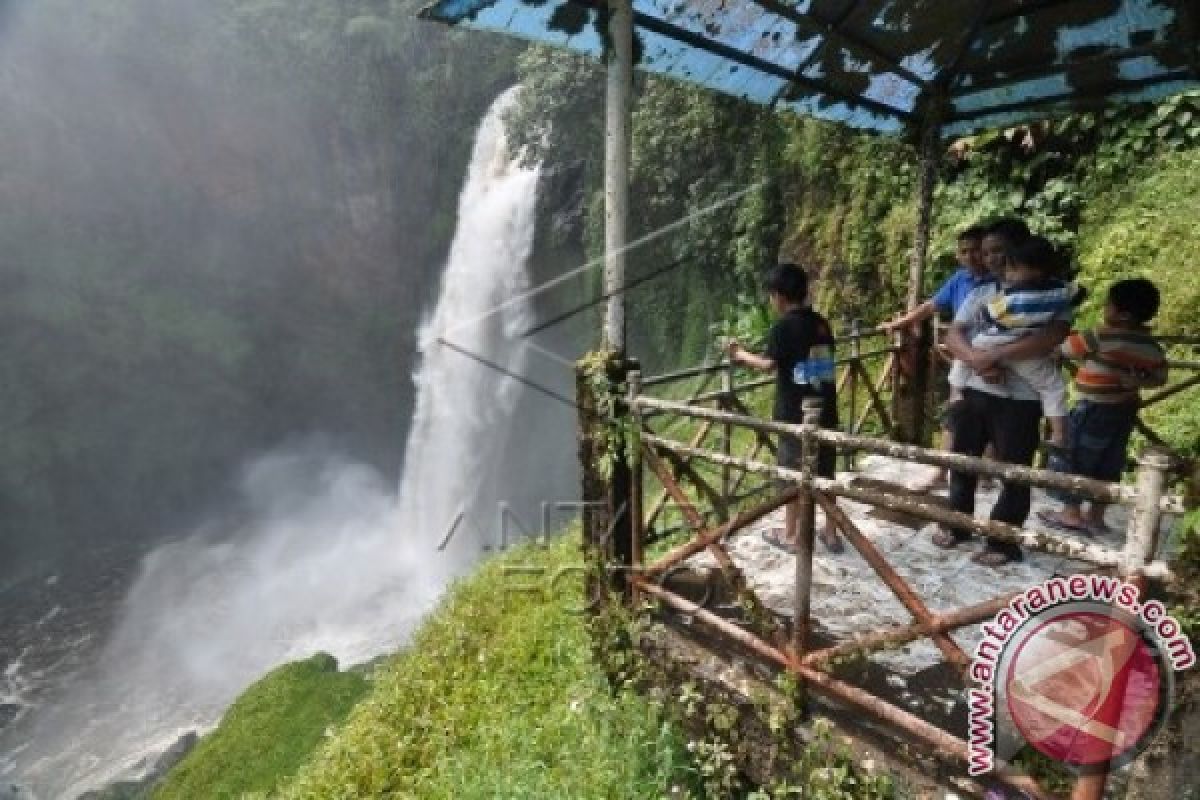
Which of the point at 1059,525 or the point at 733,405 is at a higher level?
the point at 733,405

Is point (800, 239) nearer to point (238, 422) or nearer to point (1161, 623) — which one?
point (1161, 623)

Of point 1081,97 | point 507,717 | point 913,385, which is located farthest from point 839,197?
point 507,717

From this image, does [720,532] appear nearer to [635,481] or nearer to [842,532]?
[842,532]

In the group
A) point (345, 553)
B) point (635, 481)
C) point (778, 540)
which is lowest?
point (345, 553)

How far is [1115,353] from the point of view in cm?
357

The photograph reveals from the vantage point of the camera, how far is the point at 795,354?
3.64 m

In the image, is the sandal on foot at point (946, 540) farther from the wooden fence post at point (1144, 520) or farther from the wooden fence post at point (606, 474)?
the wooden fence post at point (1144, 520)

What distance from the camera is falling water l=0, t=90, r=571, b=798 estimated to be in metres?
15.1

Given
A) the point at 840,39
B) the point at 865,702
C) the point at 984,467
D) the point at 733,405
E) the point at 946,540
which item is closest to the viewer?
the point at 984,467

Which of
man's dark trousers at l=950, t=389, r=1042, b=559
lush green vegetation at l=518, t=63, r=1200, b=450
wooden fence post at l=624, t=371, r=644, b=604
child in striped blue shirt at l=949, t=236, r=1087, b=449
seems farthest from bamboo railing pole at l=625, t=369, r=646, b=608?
lush green vegetation at l=518, t=63, r=1200, b=450

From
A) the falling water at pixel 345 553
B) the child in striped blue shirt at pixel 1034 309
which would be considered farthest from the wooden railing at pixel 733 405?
the falling water at pixel 345 553

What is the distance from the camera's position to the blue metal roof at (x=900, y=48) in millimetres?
3502

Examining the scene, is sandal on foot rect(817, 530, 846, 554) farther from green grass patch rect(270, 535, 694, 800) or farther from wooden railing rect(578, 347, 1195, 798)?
green grass patch rect(270, 535, 694, 800)

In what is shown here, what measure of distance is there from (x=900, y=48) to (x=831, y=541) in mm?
3313
